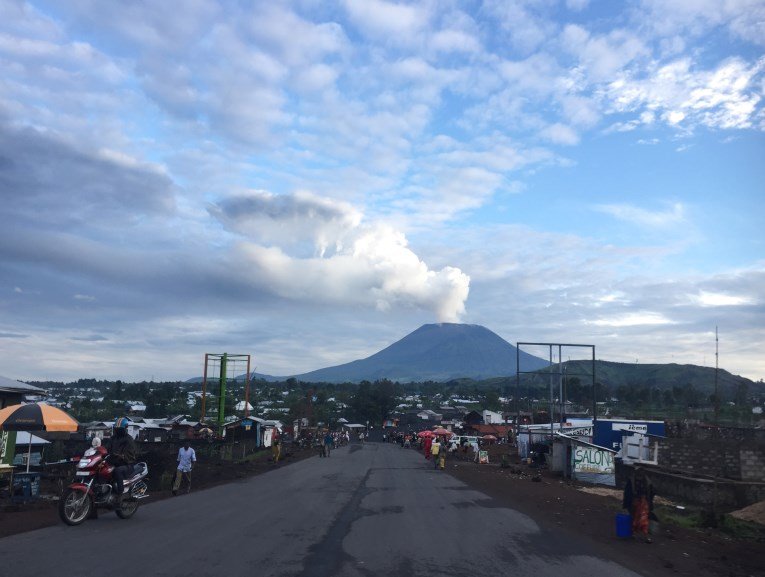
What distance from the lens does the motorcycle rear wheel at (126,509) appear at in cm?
1133

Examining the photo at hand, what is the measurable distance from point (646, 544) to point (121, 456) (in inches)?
386

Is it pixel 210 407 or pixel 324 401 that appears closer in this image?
pixel 210 407

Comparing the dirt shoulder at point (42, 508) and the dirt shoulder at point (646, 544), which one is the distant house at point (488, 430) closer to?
the dirt shoulder at point (42, 508)

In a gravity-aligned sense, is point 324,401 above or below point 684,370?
below

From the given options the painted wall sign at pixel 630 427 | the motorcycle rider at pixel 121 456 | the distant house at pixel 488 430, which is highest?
the motorcycle rider at pixel 121 456

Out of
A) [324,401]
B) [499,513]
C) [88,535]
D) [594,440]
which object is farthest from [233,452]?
[324,401]

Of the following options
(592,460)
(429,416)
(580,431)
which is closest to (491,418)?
(429,416)

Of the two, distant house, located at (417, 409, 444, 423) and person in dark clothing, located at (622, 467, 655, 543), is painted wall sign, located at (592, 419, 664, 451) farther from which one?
distant house, located at (417, 409, 444, 423)

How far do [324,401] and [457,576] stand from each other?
138972 millimetres

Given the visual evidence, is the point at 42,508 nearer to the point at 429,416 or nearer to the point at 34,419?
the point at 34,419

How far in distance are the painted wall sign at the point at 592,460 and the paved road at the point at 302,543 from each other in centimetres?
1420

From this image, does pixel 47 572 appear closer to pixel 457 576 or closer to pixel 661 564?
pixel 457 576

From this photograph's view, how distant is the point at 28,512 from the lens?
12750 mm

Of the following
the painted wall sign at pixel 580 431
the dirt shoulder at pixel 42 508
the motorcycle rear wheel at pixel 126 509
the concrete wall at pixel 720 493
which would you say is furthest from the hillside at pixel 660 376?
the motorcycle rear wheel at pixel 126 509
